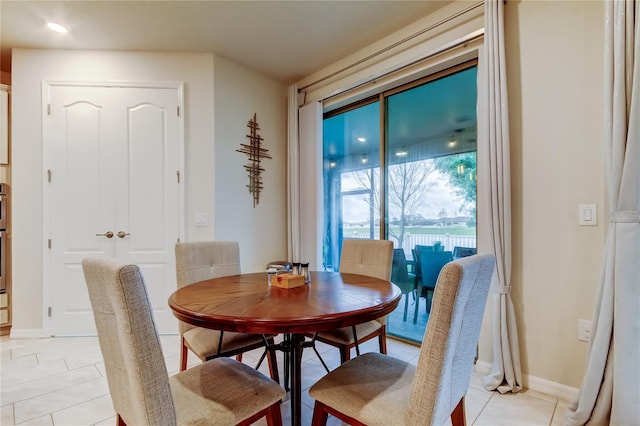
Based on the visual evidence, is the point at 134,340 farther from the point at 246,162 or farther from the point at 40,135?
the point at 40,135

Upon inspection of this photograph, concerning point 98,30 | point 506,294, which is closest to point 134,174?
point 98,30

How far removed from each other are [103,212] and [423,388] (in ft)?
10.3

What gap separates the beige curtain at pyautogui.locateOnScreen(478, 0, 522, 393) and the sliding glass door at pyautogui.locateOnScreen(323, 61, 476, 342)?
377 millimetres

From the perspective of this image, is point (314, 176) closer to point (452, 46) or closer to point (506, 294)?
point (452, 46)

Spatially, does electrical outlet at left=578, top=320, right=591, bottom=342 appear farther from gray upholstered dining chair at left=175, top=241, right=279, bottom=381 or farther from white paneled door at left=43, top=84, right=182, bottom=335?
white paneled door at left=43, top=84, right=182, bottom=335

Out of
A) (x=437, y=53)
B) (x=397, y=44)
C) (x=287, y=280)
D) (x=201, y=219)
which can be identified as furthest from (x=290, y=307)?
(x=397, y=44)

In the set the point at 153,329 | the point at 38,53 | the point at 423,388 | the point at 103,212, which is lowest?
the point at 423,388

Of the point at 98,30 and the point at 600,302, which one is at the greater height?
the point at 98,30

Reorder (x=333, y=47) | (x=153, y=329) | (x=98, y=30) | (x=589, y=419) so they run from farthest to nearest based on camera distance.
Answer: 1. (x=333, y=47)
2. (x=98, y=30)
3. (x=589, y=419)
4. (x=153, y=329)

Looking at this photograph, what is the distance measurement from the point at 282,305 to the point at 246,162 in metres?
2.40

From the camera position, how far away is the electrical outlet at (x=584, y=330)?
5.92 ft

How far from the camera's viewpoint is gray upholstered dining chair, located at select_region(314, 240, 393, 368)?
1794 millimetres

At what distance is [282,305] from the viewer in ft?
4.14

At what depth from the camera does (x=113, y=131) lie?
9.94 ft
